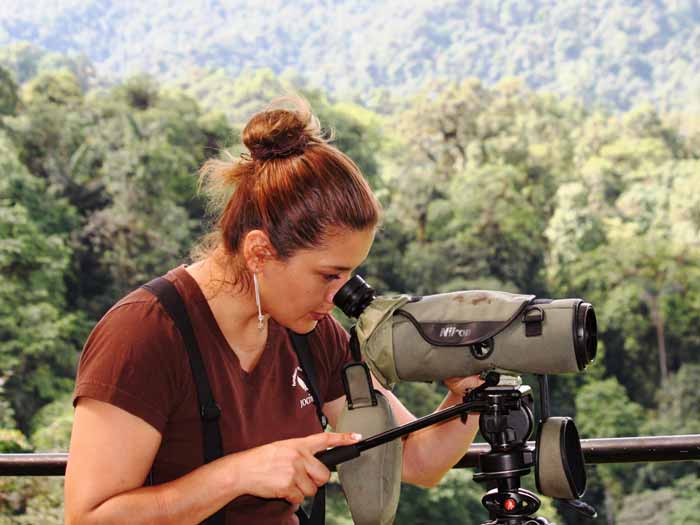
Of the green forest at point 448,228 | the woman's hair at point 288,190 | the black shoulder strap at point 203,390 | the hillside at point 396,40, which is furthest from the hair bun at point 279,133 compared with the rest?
the hillside at point 396,40

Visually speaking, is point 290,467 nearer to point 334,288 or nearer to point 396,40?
point 334,288

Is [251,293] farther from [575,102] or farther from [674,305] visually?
[575,102]

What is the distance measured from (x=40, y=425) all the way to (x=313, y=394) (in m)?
15.5

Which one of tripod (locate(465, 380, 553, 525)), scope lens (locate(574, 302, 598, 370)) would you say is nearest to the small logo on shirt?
tripod (locate(465, 380, 553, 525))

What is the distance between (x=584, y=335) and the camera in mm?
1031

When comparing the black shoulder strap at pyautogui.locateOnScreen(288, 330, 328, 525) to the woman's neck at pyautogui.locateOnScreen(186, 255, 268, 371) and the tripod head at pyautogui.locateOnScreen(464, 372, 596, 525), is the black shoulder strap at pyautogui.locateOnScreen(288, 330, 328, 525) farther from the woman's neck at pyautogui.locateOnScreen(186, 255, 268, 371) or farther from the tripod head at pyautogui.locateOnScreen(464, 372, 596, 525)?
the tripod head at pyautogui.locateOnScreen(464, 372, 596, 525)

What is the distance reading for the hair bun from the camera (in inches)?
49.7

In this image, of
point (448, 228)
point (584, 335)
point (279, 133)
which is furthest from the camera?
point (448, 228)

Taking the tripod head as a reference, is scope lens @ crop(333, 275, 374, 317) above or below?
above

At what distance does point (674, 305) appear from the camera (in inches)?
902

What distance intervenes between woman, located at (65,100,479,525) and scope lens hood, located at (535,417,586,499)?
208 mm

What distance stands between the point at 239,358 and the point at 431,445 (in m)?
0.32

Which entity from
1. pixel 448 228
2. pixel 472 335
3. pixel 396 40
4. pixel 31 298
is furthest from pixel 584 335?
pixel 396 40

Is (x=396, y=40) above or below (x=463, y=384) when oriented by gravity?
above
